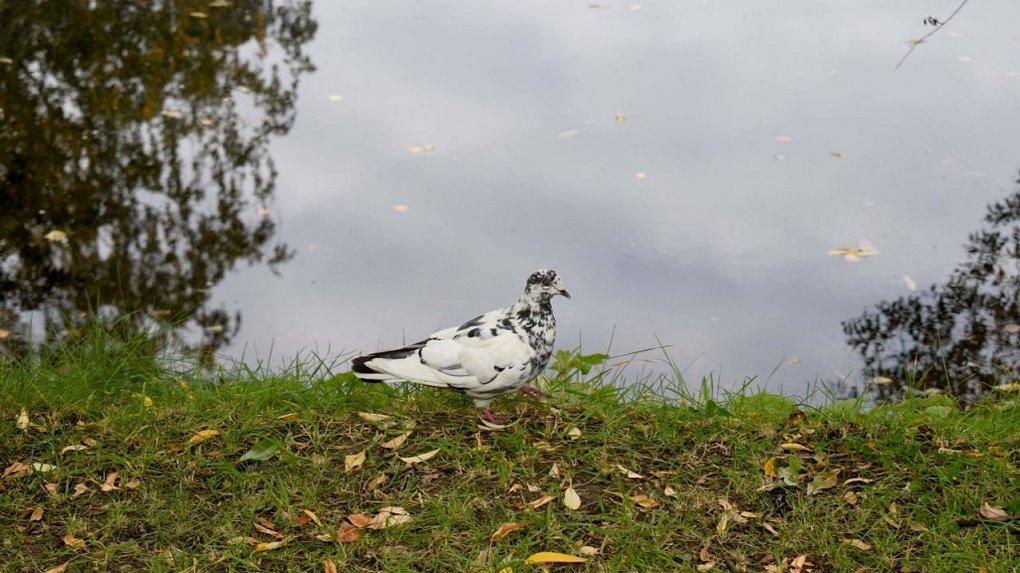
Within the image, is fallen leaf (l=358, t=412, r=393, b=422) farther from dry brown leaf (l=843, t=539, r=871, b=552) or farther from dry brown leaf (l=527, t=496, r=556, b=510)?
dry brown leaf (l=843, t=539, r=871, b=552)

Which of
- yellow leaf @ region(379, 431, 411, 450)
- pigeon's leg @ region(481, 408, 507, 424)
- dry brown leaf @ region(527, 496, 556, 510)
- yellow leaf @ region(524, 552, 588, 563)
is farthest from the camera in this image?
pigeon's leg @ region(481, 408, 507, 424)

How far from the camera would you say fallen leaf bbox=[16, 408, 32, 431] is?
4.27m

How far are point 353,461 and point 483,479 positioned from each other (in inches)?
19.4

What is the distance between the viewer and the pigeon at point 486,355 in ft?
13.1

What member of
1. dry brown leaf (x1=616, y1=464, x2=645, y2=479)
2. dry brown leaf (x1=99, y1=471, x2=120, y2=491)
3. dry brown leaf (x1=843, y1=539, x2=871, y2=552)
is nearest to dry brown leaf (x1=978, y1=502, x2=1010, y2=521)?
dry brown leaf (x1=843, y1=539, x2=871, y2=552)

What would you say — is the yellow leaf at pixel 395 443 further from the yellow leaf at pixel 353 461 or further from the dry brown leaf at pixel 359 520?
the dry brown leaf at pixel 359 520

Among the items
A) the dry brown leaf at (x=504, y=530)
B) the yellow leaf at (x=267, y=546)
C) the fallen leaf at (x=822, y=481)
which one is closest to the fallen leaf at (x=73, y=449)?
the yellow leaf at (x=267, y=546)

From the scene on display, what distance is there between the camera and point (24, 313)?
589 cm

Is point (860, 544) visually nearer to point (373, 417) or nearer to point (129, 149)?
point (373, 417)

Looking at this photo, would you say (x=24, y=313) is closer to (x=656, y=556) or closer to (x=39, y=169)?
(x=39, y=169)

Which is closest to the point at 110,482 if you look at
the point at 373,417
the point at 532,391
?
the point at 373,417

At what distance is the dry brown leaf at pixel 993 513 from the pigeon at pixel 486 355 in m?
1.61

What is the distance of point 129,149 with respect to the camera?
7.55 m

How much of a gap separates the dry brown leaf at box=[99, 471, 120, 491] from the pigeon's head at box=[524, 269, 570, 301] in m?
1.67
